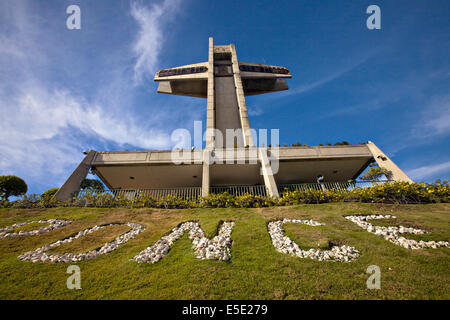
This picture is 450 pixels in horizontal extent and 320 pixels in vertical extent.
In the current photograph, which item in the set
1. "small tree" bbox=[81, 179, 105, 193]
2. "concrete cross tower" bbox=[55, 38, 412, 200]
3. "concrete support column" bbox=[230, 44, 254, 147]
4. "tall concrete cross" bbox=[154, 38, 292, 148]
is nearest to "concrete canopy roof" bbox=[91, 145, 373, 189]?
"concrete cross tower" bbox=[55, 38, 412, 200]

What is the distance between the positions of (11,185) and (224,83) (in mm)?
22189

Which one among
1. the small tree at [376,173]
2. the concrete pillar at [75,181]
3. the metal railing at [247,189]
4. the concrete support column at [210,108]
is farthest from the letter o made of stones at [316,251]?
the concrete pillar at [75,181]

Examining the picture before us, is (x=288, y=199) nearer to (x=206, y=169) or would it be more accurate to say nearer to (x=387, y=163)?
(x=206, y=169)

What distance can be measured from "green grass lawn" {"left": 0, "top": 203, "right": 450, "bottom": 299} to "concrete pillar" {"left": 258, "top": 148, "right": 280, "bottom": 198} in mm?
4653

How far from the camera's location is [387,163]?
44.1 feet

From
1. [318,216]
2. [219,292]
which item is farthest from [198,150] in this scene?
[219,292]

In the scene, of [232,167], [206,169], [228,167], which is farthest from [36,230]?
[232,167]

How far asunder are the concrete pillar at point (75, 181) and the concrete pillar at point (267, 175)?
42.4 ft

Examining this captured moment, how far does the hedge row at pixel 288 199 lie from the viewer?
10172mm

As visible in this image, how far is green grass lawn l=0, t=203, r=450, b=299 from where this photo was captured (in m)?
3.73

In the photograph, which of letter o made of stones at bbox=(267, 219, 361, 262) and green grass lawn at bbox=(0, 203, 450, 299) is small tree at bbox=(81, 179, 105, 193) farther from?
letter o made of stones at bbox=(267, 219, 361, 262)

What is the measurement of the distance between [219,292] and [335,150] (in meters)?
14.7
